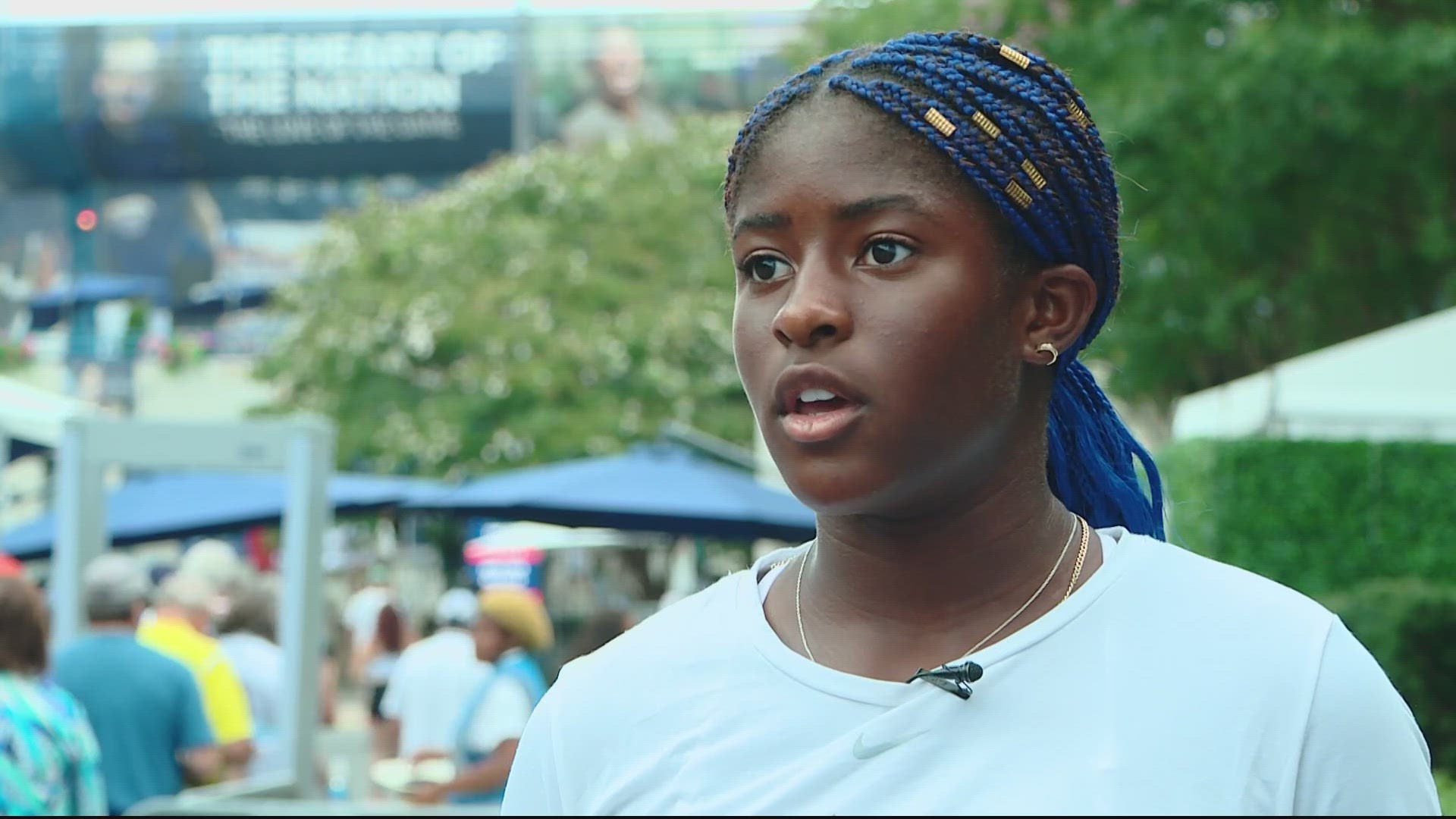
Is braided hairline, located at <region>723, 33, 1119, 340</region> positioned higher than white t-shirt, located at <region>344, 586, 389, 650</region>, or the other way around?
braided hairline, located at <region>723, 33, 1119, 340</region>

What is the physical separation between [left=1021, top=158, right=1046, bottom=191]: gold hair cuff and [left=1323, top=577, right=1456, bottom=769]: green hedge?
5.77m

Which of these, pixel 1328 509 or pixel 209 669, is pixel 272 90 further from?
pixel 209 669

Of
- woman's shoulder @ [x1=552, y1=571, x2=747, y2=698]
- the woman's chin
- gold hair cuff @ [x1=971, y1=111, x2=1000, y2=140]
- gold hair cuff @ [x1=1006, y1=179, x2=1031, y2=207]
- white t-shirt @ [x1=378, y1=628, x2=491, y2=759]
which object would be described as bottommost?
white t-shirt @ [x1=378, y1=628, x2=491, y2=759]

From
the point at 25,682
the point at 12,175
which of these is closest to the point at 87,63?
the point at 12,175

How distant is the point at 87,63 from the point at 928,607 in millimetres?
50943

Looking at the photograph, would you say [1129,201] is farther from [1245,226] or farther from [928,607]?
[928,607]

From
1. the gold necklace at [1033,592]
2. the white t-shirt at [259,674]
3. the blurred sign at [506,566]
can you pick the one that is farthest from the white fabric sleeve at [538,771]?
the blurred sign at [506,566]

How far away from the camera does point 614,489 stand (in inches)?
459

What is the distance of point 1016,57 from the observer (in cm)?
155

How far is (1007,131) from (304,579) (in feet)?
19.0

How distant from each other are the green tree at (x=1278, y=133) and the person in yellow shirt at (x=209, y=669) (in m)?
4.26

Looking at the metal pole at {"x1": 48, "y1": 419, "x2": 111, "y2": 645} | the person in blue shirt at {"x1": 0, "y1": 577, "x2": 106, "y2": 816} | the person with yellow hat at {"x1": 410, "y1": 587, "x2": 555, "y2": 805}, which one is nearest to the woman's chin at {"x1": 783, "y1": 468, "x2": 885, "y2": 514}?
the person in blue shirt at {"x1": 0, "y1": 577, "x2": 106, "y2": 816}

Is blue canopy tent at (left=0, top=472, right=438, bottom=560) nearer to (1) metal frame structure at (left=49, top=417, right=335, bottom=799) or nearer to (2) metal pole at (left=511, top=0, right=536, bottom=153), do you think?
(1) metal frame structure at (left=49, top=417, right=335, bottom=799)

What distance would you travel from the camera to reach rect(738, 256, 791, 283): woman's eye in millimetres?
1511
